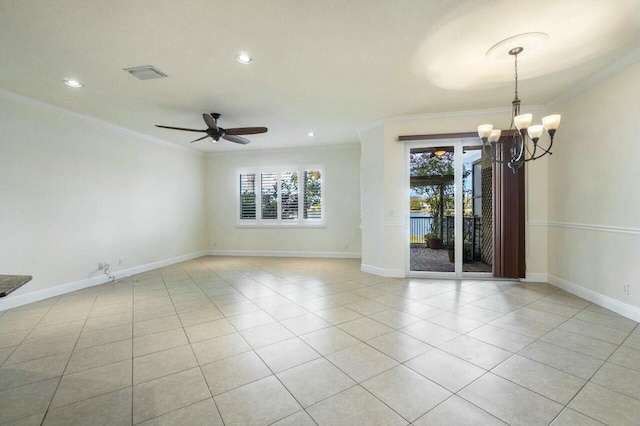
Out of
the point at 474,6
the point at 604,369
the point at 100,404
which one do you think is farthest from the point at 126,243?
the point at 604,369

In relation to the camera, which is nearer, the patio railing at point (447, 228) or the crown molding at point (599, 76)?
the crown molding at point (599, 76)

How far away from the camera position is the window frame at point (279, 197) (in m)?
7.04

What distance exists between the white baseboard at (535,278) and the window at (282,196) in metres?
4.29

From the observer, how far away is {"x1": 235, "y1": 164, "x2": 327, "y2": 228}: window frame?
704cm

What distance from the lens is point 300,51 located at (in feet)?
8.99

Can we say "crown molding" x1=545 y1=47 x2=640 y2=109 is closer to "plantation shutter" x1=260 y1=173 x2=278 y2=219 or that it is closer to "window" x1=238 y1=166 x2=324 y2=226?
"window" x1=238 y1=166 x2=324 y2=226

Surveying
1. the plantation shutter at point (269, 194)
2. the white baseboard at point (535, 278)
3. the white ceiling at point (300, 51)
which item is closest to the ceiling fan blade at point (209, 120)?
the white ceiling at point (300, 51)

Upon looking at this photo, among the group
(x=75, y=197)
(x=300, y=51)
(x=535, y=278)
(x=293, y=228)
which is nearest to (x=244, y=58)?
(x=300, y=51)

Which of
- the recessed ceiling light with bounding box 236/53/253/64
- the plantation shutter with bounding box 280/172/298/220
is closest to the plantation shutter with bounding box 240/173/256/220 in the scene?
the plantation shutter with bounding box 280/172/298/220

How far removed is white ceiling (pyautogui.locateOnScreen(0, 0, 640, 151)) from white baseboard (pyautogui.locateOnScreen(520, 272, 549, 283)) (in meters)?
2.73

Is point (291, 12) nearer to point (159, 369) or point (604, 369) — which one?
point (159, 369)

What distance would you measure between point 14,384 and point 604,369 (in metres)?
4.46

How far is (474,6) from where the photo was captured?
Result: 214 centimetres

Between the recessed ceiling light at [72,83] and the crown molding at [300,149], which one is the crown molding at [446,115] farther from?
the recessed ceiling light at [72,83]
